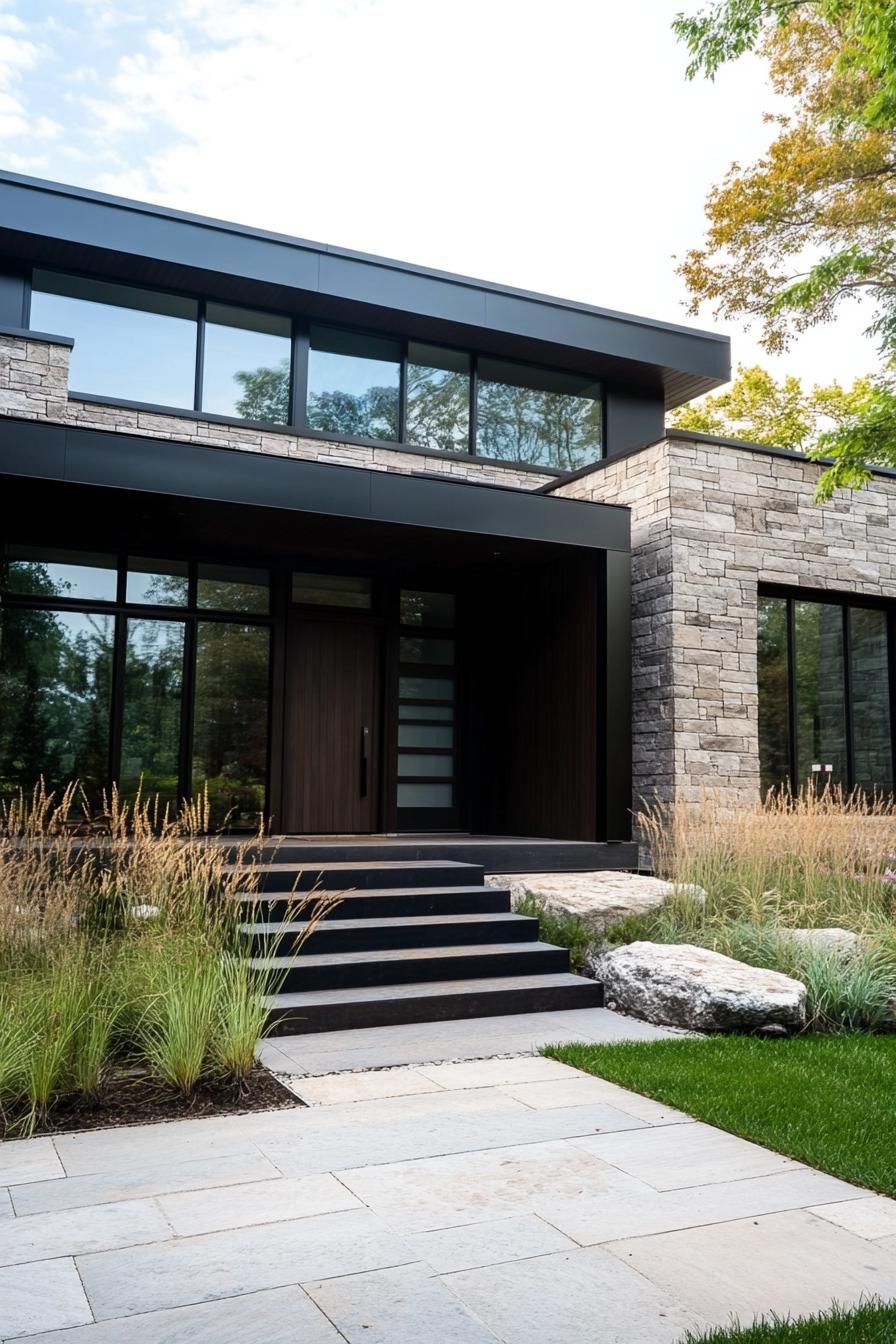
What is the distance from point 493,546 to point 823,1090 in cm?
633

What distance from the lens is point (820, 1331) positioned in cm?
246

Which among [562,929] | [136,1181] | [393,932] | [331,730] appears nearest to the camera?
[136,1181]

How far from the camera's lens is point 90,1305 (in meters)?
2.59

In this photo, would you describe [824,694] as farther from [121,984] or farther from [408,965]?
[121,984]

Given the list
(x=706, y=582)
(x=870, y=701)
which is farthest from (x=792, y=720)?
(x=706, y=582)

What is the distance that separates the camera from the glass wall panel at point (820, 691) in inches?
413

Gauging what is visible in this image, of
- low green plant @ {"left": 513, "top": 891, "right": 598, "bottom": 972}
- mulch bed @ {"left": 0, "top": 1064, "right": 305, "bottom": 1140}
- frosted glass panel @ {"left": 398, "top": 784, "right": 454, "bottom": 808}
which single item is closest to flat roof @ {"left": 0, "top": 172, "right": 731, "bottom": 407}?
frosted glass panel @ {"left": 398, "top": 784, "right": 454, "bottom": 808}

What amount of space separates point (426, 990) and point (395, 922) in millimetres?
848

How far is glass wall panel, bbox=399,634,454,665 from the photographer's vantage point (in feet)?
36.7

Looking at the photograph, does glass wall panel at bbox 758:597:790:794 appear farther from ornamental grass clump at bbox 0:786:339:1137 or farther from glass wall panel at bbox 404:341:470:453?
ornamental grass clump at bbox 0:786:339:1137

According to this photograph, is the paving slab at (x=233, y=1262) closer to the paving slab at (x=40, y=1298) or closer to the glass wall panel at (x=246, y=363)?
the paving slab at (x=40, y=1298)

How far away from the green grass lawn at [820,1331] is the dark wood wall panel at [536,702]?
23.3 feet

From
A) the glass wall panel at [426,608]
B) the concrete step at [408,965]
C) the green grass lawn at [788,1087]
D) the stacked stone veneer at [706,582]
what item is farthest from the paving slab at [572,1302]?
the glass wall panel at [426,608]

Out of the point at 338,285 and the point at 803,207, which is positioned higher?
the point at 803,207
